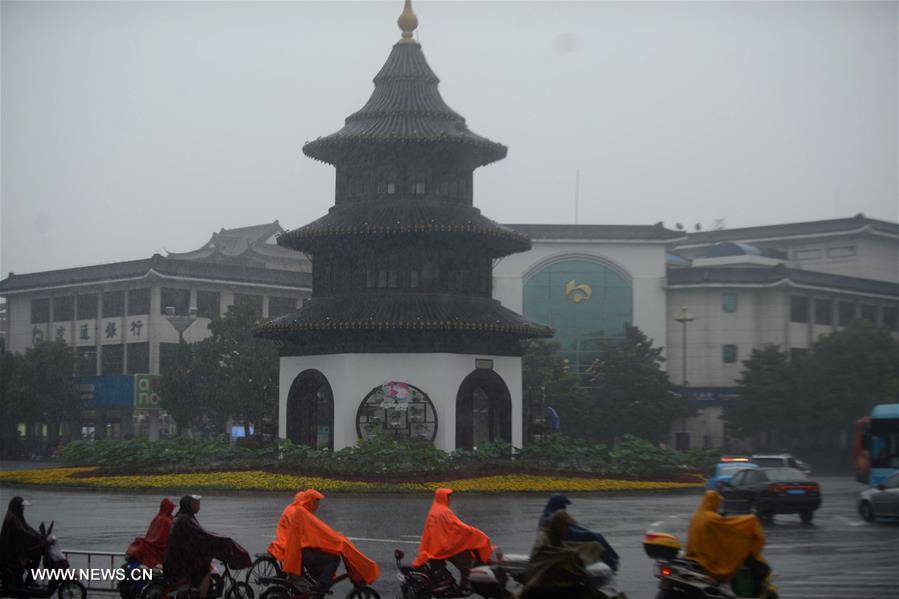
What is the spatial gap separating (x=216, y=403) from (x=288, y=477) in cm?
2883

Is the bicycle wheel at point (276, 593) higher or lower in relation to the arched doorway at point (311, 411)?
lower

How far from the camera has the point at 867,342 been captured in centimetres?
6631

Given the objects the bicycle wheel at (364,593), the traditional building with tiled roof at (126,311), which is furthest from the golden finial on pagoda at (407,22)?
the bicycle wheel at (364,593)

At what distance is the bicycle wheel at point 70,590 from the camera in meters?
14.6

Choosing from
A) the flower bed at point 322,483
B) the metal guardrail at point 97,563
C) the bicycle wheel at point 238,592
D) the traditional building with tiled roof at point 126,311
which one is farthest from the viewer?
the traditional building with tiled roof at point 126,311

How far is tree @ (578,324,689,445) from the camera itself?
6756 centimetres

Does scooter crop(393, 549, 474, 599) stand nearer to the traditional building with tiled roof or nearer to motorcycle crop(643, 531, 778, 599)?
motorcycle crop(643, 531, 778, 599)

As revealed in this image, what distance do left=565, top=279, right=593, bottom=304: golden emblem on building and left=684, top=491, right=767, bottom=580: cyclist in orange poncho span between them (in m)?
67.0

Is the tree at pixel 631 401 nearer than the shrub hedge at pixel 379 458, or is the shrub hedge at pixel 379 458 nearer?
the shrub hedge at pixel 379 458

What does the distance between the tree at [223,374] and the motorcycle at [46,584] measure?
4849cm

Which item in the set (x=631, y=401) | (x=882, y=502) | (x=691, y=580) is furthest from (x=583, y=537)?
(x=631, y=401)

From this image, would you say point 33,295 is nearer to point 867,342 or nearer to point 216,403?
point 216,403

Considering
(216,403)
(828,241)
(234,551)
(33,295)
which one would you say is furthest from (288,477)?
(828,241)

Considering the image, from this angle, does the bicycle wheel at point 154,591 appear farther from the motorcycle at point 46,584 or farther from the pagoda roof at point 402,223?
the pagoda roof at point 402,223
